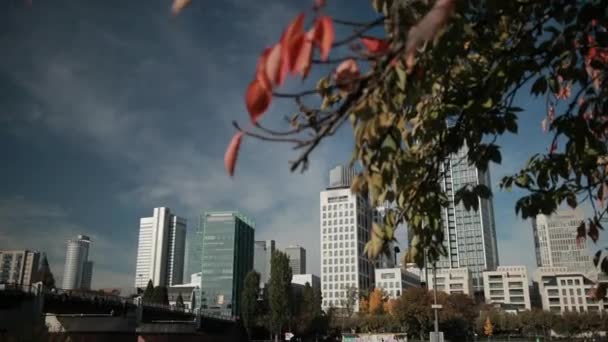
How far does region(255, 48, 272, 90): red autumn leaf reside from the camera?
120cm

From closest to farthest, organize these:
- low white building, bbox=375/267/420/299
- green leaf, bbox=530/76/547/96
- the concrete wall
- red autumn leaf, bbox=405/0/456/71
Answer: red autumn leaf, bbox=405/0/456/71
green leaf, bbox=530/76/547/96
the concrete wall
low white building, bbox=375/267/420/299

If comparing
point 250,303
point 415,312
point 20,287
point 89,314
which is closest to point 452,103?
point 20,287

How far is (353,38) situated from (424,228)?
198 centimetres

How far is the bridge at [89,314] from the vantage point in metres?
34.2

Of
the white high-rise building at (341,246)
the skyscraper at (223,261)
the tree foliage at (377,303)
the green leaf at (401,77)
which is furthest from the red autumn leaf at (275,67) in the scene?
the skyscraper at (223,261)

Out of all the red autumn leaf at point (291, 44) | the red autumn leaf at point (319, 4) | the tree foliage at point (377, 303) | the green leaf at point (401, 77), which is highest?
the green leaf at point (401, 77)

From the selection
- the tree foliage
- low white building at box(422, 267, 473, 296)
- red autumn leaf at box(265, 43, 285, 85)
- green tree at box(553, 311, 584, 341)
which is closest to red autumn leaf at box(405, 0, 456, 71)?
red autumn leaf at box(265, 43, 285, 85)

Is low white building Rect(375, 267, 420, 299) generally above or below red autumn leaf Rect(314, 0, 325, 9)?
above

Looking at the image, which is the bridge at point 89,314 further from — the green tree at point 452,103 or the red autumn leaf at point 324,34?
→ the red autumn leaf at point 324,34

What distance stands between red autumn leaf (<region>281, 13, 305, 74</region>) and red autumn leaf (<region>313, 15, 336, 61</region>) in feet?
0.13

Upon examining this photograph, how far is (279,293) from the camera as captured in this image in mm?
64875

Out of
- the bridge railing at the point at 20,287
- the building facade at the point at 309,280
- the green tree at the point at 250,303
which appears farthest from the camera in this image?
the building facade at the point at 309,280

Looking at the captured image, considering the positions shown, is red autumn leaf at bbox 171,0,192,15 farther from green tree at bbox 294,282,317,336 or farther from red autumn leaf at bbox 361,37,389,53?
green tree at bbox 294,282,317,336

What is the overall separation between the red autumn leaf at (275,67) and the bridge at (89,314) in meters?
29.9
